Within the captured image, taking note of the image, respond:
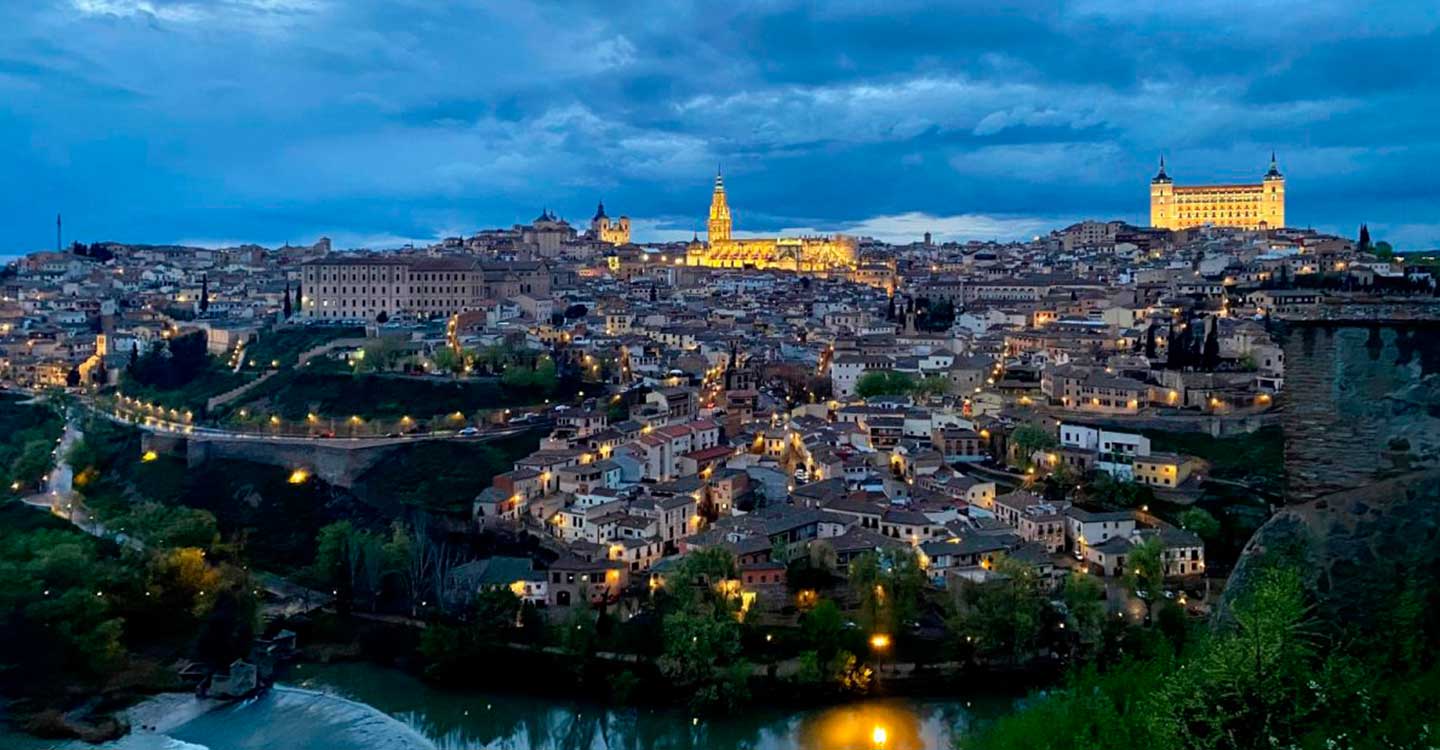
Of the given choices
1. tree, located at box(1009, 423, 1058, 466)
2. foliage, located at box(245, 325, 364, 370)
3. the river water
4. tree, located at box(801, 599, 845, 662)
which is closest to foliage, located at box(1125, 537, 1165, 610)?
the river water

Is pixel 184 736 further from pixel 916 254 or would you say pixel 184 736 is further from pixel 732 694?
pixel 916 254

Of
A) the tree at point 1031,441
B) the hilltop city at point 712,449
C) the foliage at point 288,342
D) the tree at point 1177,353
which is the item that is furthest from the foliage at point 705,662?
the foliage at point 288,342

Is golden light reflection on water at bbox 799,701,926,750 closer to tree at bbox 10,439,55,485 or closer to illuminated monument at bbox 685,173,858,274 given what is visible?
tree at bbox 10,439,55,485

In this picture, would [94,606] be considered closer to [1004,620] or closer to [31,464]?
[31,464]

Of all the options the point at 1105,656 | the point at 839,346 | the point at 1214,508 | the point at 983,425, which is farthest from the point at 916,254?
the point at 1105,656

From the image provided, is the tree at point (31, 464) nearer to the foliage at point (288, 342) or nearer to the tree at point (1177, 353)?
the foliage at point (288, 342)
